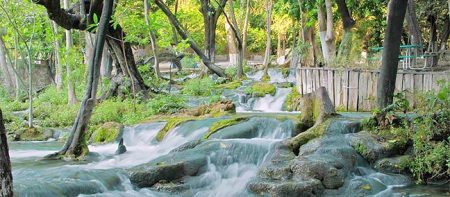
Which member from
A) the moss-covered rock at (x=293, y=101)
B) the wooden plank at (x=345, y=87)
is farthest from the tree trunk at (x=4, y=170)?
the moss-covered rock at (x=293, y=101)

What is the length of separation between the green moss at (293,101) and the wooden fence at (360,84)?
47.2 inches

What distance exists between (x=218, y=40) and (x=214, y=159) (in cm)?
3910

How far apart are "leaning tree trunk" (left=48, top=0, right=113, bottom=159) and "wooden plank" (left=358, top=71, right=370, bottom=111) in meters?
6.85

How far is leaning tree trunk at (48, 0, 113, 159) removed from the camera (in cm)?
1077

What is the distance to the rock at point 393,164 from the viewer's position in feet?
29.7

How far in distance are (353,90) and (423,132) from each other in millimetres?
5097

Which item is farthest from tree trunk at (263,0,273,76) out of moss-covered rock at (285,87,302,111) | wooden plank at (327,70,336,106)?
wooden plank at (327,70,336,106)

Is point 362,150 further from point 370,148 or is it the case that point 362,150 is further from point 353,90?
point 353,90

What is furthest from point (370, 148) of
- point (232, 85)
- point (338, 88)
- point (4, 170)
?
point (232, 85)

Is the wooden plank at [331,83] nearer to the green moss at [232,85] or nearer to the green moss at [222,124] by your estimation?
the green moss at [222,124]

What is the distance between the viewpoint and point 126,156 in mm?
11680

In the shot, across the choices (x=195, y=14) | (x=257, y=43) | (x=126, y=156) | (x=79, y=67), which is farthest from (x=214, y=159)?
(x=257, y=43)

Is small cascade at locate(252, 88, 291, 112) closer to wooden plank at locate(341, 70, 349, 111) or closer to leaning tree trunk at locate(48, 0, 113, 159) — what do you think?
wooden plank at locate(341, 70, 349, 111)

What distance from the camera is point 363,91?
1402 cm
